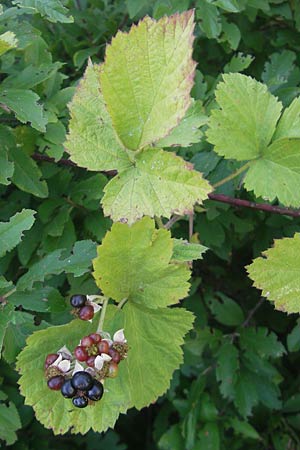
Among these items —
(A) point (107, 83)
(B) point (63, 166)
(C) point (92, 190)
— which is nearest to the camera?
(A) point (107, 83)

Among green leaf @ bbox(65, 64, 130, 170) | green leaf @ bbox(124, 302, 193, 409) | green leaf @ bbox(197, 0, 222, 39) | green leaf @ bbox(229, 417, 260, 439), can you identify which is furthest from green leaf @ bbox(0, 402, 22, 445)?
green leaf @ bbox(197, 0, 222, 39)

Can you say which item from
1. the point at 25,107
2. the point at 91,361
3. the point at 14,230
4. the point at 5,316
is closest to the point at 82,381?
the point at 91,361

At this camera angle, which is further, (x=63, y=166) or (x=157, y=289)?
(x=63, y=166)

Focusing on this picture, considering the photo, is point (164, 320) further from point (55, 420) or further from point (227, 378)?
point (227, 378)

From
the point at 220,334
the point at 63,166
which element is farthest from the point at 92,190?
the point at 220,334

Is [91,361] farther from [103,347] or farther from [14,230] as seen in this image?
[14,230]

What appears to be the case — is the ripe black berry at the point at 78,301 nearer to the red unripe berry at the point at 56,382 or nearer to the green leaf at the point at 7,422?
the red unripe berry at the point at 56,382
